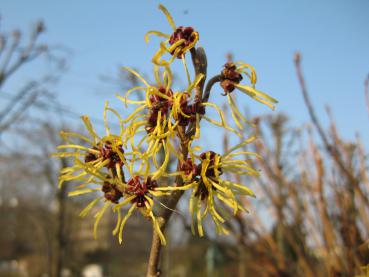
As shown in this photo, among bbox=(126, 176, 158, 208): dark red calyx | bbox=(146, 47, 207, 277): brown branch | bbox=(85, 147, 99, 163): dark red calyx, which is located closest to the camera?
bbox=(146, 47, 207, 277): brown branch

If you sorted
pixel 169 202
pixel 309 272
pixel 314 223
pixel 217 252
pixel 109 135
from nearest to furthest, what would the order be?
pixel 169 202 < pixel 109 135 < pixel 309 272 < pixel 314 223 < pixel 217 252

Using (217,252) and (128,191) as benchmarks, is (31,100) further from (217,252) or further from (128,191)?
(128,191)

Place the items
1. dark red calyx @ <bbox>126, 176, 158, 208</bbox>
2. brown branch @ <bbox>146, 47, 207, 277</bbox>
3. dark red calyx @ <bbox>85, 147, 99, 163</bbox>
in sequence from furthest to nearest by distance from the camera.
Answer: dark red calyx @ <bbox>85, 147, 99, 163</bbox>
dark red calyx @ <bbox>126, 176, 158, 208</bbox>
brown branch @ <bbox>146, 47, 207, 277</bbox>

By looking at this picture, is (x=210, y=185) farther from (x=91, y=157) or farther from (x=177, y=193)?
(x=91, y=157)

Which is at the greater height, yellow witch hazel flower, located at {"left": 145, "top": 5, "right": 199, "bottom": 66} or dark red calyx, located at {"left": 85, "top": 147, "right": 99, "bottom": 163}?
yellow witch hazel flower, located at {"left": 145, "top": 5, "right": 199, "bottom": 66}

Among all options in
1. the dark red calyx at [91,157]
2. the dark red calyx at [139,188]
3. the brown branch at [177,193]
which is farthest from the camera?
the dark red calyx at [91,157]

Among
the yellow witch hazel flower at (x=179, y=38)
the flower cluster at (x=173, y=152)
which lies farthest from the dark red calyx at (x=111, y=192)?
the yellow witch hazel flower at (x=179, y=38)

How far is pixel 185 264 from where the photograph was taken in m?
16.9

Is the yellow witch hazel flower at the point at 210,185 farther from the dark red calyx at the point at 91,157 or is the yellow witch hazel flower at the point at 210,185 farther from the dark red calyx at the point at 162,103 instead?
the dark red calyx at the point at 91,157

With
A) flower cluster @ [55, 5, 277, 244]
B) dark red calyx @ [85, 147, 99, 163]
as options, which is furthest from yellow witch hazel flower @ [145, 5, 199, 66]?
dark red calyx @ [85, 147, 99, 163]

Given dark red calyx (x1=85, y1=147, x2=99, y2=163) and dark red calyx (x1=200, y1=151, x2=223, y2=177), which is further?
dark red calyx (x1=85, y1=147, x2=99, y2=163)

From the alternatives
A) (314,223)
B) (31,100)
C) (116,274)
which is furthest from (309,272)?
(116,274)

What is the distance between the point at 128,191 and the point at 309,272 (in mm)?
1119

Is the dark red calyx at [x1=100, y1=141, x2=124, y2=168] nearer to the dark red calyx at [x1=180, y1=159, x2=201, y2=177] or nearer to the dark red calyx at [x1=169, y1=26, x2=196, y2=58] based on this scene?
the dark red calyx at [x1=180, y1=159, x2=201, y2=177]
